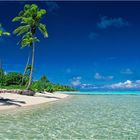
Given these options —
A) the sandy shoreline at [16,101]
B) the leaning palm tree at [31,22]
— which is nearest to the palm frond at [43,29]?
the leaning palm tree at [31,22]

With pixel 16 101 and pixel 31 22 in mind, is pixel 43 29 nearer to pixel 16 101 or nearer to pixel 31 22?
pixel 31 22

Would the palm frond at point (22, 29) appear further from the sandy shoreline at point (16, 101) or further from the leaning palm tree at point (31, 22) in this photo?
the sandy shoreline at point (16, 101)

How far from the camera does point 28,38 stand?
4969 cm

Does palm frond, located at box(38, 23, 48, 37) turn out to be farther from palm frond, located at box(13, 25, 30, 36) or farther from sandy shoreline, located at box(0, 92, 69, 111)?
sandy shoreline, located at box(0, 92, 69, 111)

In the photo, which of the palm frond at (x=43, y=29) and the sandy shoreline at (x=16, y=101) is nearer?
the sandy shoreline at (x=16, y=101)

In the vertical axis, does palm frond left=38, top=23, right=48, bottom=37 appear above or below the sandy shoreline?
above

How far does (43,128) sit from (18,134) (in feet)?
7.12

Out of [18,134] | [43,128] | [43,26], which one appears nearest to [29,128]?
[43,128]

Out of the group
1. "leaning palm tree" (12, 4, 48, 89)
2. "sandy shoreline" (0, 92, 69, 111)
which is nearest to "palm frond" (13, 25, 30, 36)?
"leaning palm tree" (12, 4, 48, 89)

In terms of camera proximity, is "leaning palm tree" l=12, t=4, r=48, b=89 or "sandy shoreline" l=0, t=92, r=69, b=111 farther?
"leaning palm tree" l=12, t=4, r=48, b=89

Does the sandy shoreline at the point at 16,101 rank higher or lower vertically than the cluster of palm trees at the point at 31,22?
lower

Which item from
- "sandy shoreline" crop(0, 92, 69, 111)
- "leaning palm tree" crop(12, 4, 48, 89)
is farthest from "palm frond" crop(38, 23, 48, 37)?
"sandy shoreline" crop(0, 92, 69, 111)

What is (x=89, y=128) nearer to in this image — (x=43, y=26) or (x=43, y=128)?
(x=43, y=128)

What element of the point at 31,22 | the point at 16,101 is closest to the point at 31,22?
the point at 31,22
